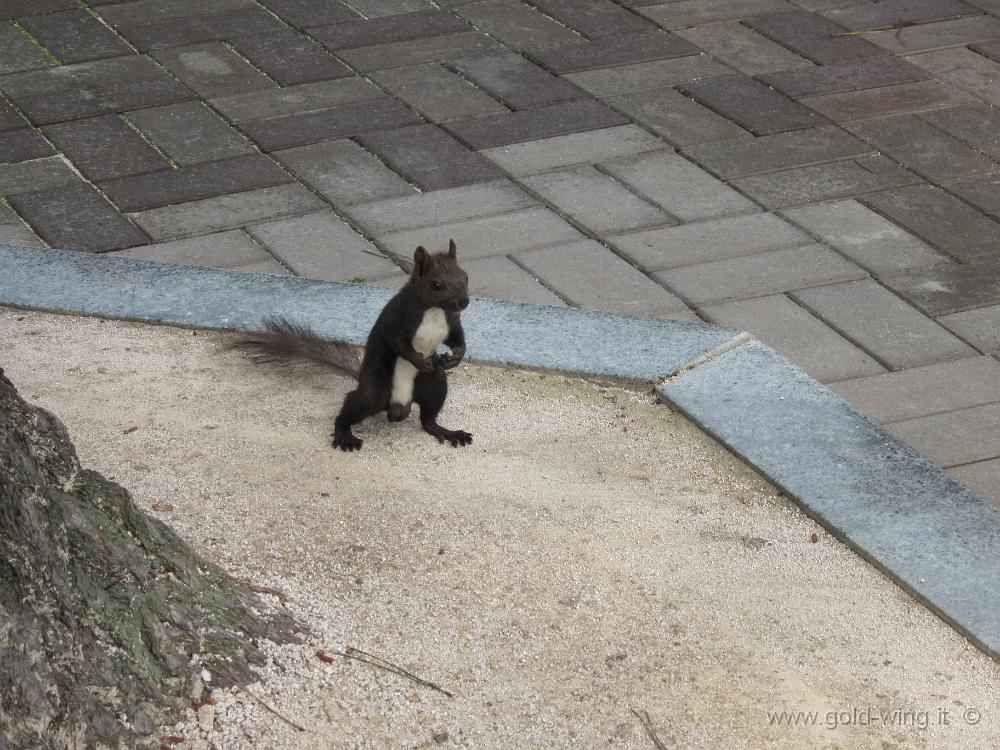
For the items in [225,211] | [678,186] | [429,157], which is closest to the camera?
[225,211]

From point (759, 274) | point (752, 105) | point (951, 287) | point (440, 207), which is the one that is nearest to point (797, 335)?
point (759, 274)

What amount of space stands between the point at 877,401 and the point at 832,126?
2.34 metres

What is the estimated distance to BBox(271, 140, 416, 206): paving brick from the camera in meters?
5.75

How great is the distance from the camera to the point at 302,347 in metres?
4.23

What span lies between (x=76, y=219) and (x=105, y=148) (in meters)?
0.72

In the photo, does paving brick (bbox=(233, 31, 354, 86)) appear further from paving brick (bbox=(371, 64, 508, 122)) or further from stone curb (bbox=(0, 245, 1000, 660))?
stone curb (bbox=(0, 245, 1000, 660))

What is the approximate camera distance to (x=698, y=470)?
153 inches

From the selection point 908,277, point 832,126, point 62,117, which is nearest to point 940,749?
point 908,277

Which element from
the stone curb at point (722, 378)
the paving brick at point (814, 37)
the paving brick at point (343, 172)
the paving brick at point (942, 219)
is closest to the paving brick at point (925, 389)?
the stone curb at point (722, 378)

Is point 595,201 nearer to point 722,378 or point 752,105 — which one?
point 752,105

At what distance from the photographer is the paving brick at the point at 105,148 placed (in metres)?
5.90

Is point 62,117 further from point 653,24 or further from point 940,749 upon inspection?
point 940,749

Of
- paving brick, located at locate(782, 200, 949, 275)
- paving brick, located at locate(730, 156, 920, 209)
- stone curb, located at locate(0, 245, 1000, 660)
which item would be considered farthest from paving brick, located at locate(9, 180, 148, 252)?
paving brick, located at locate(782, 200, 949, 275)

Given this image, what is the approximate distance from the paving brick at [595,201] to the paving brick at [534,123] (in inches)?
15.6
